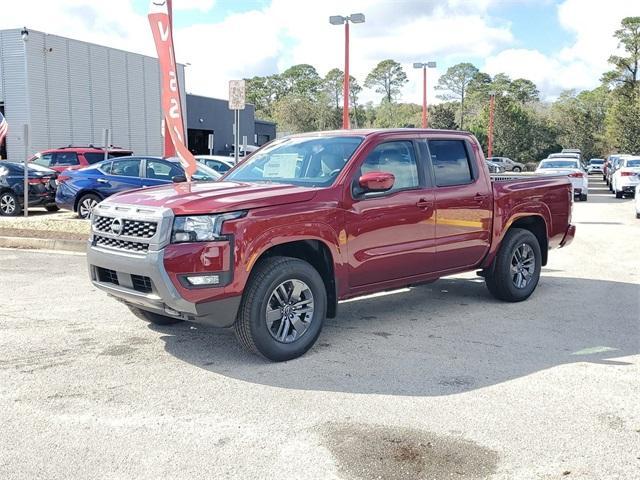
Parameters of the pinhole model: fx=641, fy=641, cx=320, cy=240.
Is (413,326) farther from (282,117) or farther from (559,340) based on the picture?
(282,117)

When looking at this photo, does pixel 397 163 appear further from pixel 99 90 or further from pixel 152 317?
pixel 99 90

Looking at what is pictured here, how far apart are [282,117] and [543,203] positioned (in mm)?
67078

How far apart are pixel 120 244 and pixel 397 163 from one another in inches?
105

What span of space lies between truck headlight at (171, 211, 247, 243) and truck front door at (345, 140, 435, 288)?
1.24 meters

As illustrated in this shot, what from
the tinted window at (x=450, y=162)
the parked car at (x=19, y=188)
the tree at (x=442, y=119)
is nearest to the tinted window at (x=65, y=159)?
the parked car at (x=19, y=188)

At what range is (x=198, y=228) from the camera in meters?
4.74

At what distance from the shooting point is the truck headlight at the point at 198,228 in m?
4.73

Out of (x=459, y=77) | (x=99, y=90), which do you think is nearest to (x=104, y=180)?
(x=99, y=90)

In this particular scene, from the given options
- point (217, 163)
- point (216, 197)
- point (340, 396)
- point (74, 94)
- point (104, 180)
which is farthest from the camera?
point (74, 94)

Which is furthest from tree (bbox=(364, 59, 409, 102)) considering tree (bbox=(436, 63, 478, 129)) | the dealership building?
the dealership building

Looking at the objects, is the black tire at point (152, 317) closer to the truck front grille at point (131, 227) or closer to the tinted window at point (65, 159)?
the truck front grille at point (131, 227)

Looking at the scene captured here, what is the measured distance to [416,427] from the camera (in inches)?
156

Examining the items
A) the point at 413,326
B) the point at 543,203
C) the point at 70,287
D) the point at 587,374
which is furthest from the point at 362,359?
the point at 70,287

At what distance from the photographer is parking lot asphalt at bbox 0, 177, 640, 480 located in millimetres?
3514
